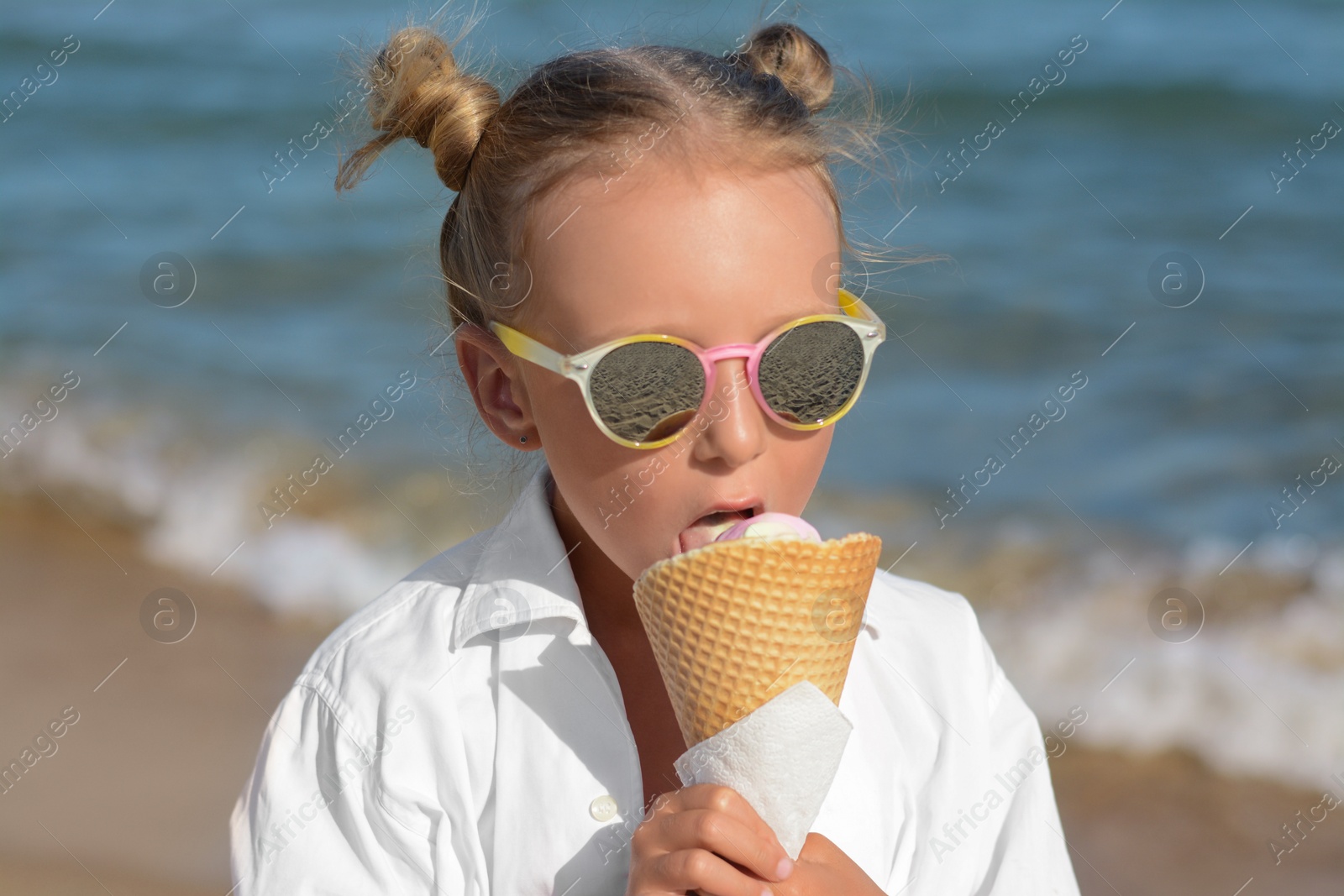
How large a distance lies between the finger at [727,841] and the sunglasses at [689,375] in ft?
1.93

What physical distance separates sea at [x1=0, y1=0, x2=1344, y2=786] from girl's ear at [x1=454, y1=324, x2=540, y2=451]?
43cm

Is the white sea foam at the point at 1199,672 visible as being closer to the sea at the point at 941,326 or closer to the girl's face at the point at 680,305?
the sea at the point at 941,326

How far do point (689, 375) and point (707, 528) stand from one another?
250 mm

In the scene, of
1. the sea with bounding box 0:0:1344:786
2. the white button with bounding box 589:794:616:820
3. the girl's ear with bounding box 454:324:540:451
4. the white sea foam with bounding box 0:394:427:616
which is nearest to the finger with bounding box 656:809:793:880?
the white button with bounding box 589:794:616:820

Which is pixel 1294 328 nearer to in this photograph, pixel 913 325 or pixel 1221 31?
pixel 913 325

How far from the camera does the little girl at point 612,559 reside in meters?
2.05

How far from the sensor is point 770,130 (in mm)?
2303

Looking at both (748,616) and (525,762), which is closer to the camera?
(748,616)

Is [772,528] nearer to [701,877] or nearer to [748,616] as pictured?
[748,616]

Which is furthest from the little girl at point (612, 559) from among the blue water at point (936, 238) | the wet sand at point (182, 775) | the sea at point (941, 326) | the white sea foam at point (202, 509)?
the white sea foam at point (202, 509)

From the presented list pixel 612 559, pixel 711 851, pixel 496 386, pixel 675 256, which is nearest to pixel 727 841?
pixel 711 851

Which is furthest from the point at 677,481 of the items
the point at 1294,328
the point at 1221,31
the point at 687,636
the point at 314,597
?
the point at 1221,31

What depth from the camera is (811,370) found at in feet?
6.89

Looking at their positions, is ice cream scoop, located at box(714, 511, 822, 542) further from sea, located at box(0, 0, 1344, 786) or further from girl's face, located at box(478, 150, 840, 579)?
sea, located at box(0, 0, 1344, 786)
